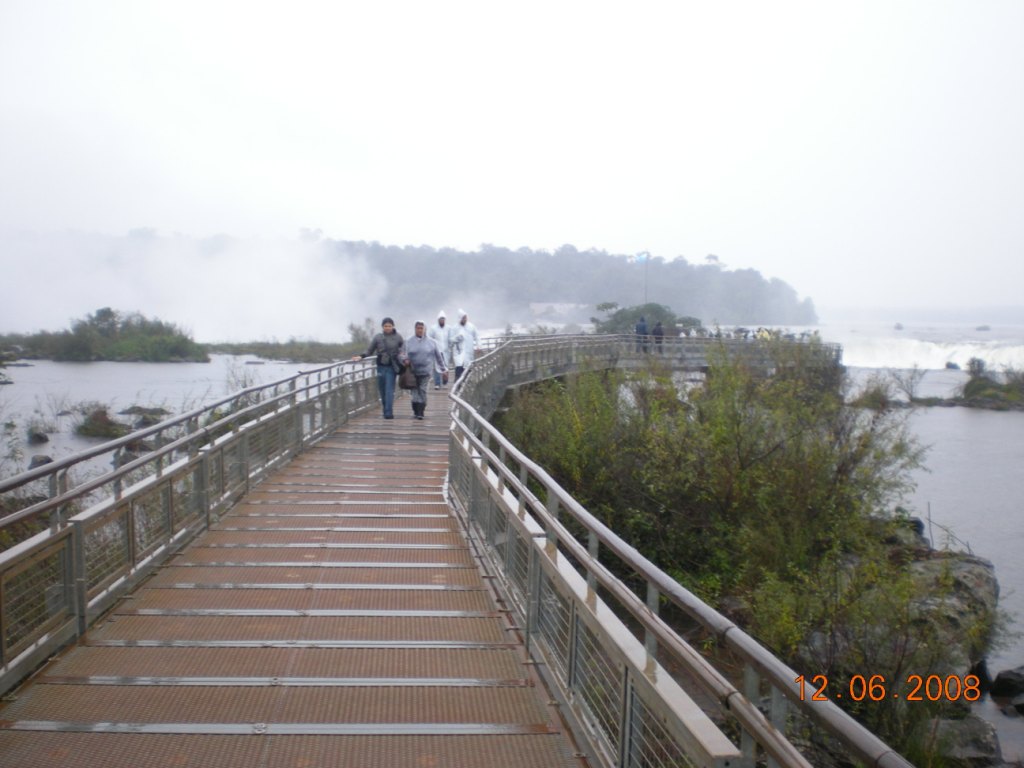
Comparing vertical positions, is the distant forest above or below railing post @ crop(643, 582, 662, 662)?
above

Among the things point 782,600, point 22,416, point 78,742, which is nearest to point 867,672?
point 782,600

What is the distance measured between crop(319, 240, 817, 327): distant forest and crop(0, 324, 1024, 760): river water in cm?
10204

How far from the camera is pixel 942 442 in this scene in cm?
3622

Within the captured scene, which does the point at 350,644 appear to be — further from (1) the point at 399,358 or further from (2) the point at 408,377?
(2) the point at 408,377

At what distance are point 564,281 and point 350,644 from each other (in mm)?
176613

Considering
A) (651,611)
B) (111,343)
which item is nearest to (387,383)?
(651,611)

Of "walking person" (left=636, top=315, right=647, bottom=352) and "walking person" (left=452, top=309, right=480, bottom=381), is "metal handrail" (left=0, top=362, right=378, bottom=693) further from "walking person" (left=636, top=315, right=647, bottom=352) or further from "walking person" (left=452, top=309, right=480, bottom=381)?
"walking person" (left=636, top=315, right=647, bottom=352)

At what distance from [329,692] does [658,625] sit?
7.22 ft

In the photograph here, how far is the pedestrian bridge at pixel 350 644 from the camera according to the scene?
369 centimetres

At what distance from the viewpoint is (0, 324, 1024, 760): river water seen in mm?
17266
